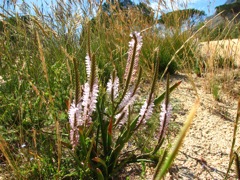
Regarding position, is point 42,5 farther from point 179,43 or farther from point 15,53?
point 179,43

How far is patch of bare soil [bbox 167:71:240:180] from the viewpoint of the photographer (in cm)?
152

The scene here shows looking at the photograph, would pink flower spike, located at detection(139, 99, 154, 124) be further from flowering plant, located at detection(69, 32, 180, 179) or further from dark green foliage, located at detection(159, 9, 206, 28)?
dark green foliage, located at detection(159, 9, 206, 28)

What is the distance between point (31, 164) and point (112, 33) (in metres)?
2.30

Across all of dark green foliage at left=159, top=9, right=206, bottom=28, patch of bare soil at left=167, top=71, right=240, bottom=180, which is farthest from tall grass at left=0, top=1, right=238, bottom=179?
patch of bare soil at left=167, top=71, right=240, bottom=180

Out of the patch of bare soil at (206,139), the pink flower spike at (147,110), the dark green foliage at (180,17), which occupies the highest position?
the dark green foliage at (180,17)

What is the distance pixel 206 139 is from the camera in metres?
1.84

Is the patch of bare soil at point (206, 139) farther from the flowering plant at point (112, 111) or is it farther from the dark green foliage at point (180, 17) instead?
the dark green foliage at point (180, 17)

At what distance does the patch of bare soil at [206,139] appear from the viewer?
1.52 m

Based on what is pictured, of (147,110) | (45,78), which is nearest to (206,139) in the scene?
(147,110)

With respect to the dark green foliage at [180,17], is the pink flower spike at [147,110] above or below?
below

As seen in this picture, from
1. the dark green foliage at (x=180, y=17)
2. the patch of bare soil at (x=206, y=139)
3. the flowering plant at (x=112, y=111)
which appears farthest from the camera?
the dark green foliage at (x=180, y=17)

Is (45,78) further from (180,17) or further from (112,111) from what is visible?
(180,17)

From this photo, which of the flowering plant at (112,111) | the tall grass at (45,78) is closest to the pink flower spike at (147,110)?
the flowering plant at (112,111)

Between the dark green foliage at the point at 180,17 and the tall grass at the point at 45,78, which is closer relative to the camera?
the tall grass at the point at 45,78
